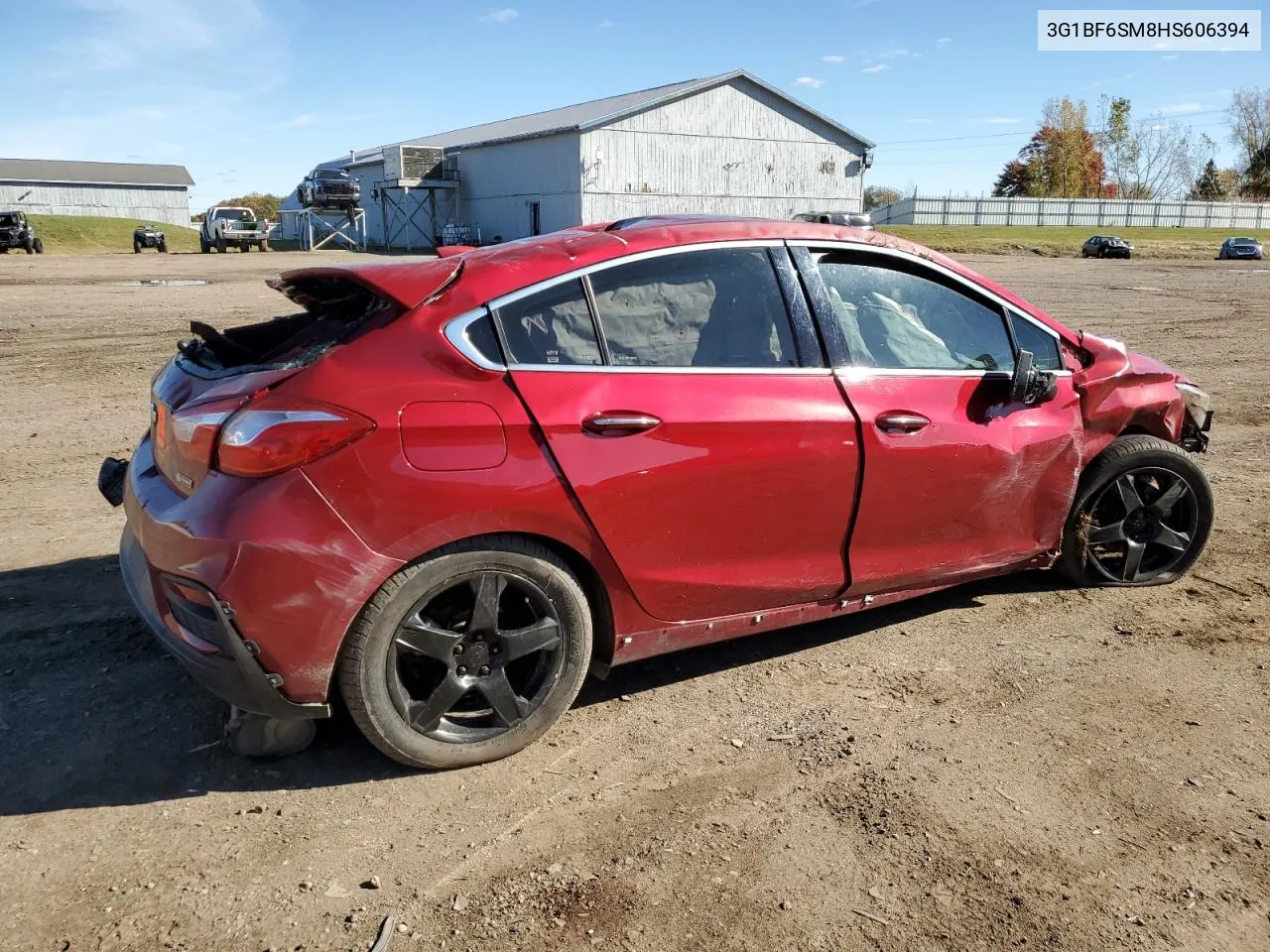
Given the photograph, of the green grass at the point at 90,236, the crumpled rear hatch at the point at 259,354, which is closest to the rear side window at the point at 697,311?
the crumpled rear hatch at the point at 259,354

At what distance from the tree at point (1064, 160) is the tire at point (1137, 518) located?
92490 millimetres

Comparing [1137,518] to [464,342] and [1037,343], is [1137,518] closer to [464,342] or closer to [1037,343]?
[1037,343]

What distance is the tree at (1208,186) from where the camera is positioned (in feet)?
292

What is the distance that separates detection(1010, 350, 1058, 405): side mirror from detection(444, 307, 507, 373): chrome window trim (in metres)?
2.12

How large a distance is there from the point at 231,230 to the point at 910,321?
4879 cm

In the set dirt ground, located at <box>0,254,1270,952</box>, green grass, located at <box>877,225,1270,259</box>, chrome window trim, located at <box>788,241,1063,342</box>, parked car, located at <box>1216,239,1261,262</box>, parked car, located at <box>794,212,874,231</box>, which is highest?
green grass, located at <box>877,225,1270,259</box>

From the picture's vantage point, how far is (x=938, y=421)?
3834 mm

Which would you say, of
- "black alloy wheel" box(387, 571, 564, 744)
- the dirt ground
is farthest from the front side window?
"black alloy wheel" box(387, 571, 564, 744)

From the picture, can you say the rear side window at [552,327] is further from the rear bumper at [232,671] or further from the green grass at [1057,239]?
the green grass at [1057,239]

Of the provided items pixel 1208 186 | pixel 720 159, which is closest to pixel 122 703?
pixel 720 159

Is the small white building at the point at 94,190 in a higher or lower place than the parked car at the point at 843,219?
higher

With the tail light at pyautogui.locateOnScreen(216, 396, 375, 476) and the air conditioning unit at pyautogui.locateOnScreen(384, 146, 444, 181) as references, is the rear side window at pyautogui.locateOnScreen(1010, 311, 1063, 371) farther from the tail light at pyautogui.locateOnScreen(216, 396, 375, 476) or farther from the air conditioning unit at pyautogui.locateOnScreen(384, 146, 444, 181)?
the air conditioning unit at pyautogui.locateOnScreen(384, 146, 444, 181)

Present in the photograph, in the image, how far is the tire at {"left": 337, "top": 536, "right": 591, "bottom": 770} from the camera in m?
3.01

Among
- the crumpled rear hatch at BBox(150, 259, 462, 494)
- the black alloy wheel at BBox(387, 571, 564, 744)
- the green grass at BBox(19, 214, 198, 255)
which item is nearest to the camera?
the crumpled rear hatch at BBox(150, 259, 462, 494)
